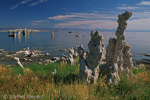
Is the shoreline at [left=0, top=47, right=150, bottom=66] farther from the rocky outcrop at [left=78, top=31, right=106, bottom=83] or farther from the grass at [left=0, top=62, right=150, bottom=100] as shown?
the grass at [left=0, top=62, right=150, bottom=100]

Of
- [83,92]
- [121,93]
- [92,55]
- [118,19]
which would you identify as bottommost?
[121,93]

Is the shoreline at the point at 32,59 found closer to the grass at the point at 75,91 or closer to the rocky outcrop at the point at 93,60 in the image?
the rocky outcrop at the point at 93,60

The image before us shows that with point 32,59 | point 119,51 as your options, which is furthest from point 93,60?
point 32,59


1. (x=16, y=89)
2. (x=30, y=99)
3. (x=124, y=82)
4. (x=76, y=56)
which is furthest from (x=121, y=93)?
(x=76, y=56)

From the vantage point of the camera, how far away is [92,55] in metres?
8.28

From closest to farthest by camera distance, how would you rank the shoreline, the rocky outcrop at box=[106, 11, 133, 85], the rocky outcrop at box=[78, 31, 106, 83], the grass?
the grass, the rocky outcrop at box=[78, 31, 106, 83], the rocky outcrop at box=[106, 11, 133, 85], the shoreline

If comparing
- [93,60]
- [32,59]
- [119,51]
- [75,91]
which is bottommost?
[32,59]

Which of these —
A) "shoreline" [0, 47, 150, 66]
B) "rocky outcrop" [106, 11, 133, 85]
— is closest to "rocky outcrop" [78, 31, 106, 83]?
"rocky outcrop" [106, 11, 133, 85]

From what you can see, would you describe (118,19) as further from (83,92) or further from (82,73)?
(83,92)

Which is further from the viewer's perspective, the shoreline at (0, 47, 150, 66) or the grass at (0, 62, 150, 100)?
the shoreline at (0, 47, 150, 66)

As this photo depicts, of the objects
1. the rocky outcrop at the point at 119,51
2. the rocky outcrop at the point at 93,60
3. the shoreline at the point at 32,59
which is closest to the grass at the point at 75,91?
the rocky outcrop at the point at 93,60

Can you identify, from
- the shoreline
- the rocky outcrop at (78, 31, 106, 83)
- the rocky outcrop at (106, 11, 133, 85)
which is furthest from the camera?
the shoreline

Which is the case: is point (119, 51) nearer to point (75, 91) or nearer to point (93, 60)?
point (93, 60)

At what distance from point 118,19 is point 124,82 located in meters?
3.80
